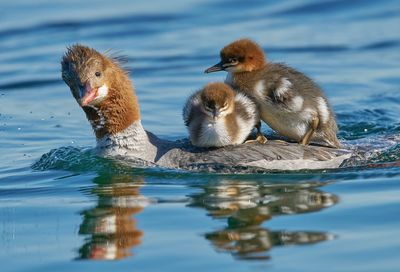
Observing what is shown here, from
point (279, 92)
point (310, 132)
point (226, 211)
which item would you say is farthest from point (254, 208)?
point (310, 132)

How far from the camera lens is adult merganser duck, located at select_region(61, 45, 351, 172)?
973cm

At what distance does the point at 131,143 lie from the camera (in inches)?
400

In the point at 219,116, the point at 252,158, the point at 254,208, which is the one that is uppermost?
the point at 219,116

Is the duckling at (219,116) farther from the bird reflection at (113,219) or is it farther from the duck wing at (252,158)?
the bird reflection at (113,219)

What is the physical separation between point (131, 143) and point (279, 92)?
153 cm

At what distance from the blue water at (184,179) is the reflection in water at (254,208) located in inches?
0.6

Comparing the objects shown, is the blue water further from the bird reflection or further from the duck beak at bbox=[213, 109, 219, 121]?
the duck beak at bbox=[213, 109, 219, 121]

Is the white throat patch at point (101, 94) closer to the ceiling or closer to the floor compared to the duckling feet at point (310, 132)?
closer to the ceiling

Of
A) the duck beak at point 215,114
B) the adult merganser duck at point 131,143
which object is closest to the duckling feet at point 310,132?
the adult merganser duck at point 131,143

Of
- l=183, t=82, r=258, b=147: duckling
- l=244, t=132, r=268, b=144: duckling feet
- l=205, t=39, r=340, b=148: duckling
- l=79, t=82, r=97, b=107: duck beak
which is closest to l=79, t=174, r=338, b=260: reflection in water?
l=183, t=82, r=258, b=147: duckling

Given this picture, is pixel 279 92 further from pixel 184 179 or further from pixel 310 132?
pixel 184 179

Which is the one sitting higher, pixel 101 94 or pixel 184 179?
pixel 101 94

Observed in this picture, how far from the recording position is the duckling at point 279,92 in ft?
32.6

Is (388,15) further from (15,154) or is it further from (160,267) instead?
(160,267)
